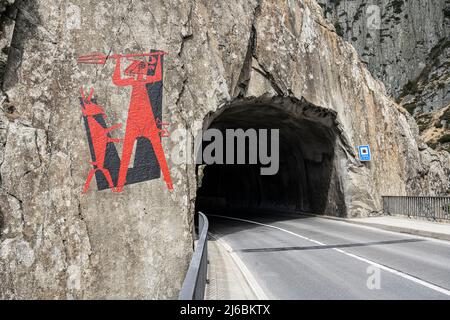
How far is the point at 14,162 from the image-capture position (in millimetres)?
10172

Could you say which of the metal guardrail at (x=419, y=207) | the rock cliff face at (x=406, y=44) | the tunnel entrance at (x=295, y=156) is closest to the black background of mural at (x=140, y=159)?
the tunnel entrance at (x=295, y=156)

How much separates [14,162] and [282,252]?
8037 mm

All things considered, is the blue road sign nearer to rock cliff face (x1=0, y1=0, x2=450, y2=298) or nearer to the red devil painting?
rock cliff face (x1=0, y1=0, x2=450, y2=298)

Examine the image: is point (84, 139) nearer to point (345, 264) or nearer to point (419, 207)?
point (345, 264)

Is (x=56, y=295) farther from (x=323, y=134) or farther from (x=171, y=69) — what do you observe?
(x=323, y=134)

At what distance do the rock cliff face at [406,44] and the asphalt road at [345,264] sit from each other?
61197mm

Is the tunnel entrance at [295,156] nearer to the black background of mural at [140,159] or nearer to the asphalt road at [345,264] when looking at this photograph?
the black background of mural at [140,159]

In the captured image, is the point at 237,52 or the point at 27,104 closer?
the point at 27,104

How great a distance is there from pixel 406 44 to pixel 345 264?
287 feet

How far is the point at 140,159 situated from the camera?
11484 mm

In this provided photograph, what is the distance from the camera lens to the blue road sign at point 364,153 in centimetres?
2054

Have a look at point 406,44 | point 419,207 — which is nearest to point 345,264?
point 419,207

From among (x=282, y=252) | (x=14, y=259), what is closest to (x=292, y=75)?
(x=282, y=252)

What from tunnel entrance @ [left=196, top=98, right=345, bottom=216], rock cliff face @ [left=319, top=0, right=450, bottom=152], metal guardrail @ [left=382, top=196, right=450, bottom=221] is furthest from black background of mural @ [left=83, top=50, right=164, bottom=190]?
rock cliff face @ [left=319, top=0, right=450, bottom=152]
